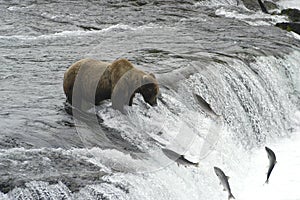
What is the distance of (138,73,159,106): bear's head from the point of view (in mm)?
6152

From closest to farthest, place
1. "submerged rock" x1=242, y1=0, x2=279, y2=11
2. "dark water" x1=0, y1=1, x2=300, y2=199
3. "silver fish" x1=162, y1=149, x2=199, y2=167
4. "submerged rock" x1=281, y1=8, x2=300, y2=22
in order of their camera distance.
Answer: "dark water" x1=0, y1=1, x2=300, y2=199 < "silver fish" x1=162, y1=149, x2=199, y2=167 < "submerged rock" x1=281, y1=8, x2=300, y2=22 < "submerged rock" x1=242, y1=0, x2=279, y2=11

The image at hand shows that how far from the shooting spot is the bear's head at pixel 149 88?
20.2ft

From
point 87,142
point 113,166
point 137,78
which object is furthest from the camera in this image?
point 137,78

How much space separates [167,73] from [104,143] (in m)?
2.60

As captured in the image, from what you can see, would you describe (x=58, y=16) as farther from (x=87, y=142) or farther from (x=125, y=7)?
(x=87, y=142)

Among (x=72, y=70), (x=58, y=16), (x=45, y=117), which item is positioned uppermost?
(x=72, y=70)

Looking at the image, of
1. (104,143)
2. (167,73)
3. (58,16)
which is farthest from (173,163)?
(58,16)

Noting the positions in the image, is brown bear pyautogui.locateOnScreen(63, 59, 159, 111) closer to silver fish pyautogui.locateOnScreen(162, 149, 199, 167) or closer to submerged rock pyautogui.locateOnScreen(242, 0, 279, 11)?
silver fish pyautogui.locateOnScreen(162, 149, 199, 167)

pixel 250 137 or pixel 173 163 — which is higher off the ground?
pixel 173 163

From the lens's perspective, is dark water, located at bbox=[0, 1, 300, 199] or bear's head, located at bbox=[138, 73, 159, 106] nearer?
dark water, located at bbox=[0, 1, 300, 199]

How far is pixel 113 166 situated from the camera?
516 cm

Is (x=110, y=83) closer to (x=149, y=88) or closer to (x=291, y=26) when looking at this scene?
(x=149, y=88)

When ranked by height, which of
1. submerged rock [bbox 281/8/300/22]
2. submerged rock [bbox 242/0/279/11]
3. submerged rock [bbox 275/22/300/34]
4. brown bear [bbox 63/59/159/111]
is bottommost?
submerged rock [bbox 242/0/279/11]

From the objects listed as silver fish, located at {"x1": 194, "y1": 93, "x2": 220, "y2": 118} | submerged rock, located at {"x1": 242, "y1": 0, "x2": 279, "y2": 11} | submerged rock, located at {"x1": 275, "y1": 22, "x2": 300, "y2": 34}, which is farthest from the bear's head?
submerged rock, located at {"x1": 242, "y1": 0, "x2": 279, "y2": 11}
